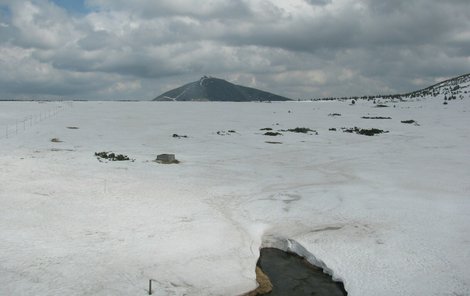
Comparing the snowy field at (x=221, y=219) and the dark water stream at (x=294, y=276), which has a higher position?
the snowy field at (x=221, y=219)

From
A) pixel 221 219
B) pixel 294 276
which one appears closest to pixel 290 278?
pixel 294 276

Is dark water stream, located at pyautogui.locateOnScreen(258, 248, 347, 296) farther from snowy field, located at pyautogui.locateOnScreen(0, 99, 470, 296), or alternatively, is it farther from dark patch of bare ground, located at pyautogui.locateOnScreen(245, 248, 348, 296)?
snowy field, located at pyautogui.locateOnScreen(0, 99, 470, 296)

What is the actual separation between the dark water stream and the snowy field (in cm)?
35

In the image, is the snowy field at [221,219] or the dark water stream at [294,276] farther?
the dark water stream at [294,276]

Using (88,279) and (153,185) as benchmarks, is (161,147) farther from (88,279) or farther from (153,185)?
(88,279)

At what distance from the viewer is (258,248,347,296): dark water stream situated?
11.1 metres

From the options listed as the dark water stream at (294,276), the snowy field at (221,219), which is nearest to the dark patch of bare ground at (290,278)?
the dark water stream at (294,276)

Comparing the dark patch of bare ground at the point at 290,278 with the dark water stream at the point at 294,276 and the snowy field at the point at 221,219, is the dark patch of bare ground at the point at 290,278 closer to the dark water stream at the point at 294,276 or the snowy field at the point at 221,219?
the dark water stream at the point at 294,276

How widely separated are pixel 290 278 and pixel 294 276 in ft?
0.59

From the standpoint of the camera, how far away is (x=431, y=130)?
43562 mm

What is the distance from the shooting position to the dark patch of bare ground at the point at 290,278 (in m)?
11.0

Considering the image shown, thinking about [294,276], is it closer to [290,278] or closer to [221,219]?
[290,278]

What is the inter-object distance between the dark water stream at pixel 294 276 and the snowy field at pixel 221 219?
0.35 meters

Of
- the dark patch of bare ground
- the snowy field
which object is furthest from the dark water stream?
the snowy field
